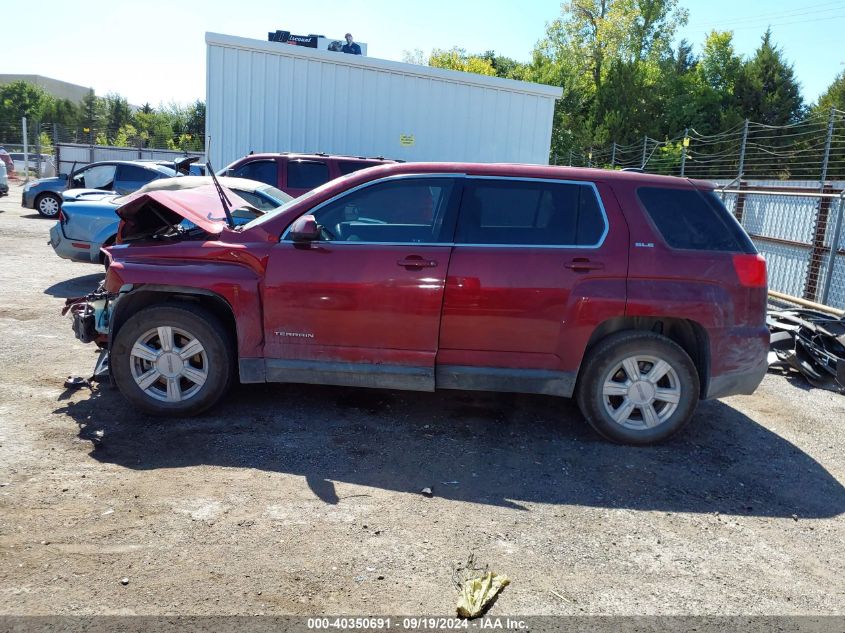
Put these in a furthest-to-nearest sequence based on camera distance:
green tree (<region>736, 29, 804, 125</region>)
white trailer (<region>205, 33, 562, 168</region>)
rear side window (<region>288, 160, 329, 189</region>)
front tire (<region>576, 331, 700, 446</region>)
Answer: green tree (<region>736, 29, 804, 125</region>) < white trailer (<region>205, 33, 562, 168</region>) < rear side window (<region>288, 160, 329, 189</region>) < front tire (<region>576, 331, 700, 446</region>)

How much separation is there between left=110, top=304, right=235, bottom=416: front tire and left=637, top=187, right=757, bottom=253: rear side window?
10.2 ft

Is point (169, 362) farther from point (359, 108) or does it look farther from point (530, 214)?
point (359, 108)

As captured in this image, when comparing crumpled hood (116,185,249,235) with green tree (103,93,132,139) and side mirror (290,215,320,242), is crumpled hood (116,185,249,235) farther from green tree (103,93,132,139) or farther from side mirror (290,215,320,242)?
green tree (103,93,132,139)

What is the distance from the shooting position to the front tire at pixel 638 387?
4727mm

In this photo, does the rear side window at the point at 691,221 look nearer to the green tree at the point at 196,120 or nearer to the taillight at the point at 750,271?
the taillight at the point at 750,271

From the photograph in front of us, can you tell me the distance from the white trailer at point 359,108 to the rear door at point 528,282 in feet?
33.7

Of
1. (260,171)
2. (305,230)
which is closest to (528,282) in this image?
(305,230)

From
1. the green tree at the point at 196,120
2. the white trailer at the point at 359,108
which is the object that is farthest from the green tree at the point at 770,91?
the green tree at the point at 196,120

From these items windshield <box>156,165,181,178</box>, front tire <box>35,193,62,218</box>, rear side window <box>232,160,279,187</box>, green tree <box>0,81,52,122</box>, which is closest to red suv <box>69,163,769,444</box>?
rear side window <box>232,160,279,187</box>

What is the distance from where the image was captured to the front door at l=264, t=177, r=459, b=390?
4.70 meters

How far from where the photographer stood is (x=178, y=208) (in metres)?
4.88

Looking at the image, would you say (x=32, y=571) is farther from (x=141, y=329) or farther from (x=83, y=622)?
(x=141, y=329)

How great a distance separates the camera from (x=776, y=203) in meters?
11.0

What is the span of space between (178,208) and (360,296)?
1436mm
